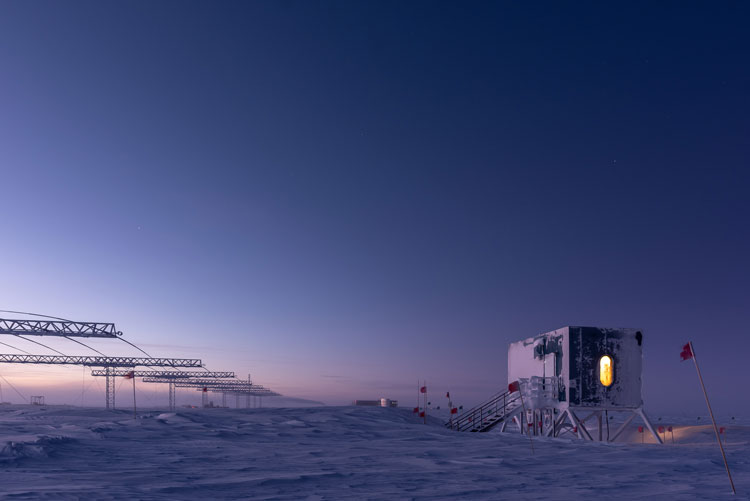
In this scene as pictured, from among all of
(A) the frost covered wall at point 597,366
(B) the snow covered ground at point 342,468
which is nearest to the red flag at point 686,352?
(B) the snow covered ground at point 342,468

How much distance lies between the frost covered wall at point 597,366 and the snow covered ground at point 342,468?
508 centimetres

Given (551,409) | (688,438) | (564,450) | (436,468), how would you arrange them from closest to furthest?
(436,468)
(564,450)
(551,409)
(688,438)

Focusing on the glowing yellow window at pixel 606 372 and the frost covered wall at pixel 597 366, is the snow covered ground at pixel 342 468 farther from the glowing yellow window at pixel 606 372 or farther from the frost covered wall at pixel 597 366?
the glowing yellow window at pixel 606 372

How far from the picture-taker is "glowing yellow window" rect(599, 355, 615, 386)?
2981cm

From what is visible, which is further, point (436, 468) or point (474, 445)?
point (474, 445)

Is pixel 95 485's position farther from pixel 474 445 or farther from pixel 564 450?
pixel 564 450

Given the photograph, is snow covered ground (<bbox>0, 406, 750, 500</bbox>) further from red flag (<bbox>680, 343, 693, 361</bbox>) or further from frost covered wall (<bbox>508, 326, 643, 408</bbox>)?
frost covered wall (<bbox>508, 326, 643, 408</bbox>)

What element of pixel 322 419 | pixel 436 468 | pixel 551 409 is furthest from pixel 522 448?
A: pixel 322 419

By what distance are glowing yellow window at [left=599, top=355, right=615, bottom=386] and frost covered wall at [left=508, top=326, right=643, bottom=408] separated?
0.53 feet

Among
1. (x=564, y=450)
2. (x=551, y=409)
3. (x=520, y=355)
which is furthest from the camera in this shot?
(x=520, y=355)

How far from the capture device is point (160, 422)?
1164 inches

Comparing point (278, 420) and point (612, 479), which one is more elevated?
point (612, 479)

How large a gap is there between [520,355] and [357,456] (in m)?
21.1

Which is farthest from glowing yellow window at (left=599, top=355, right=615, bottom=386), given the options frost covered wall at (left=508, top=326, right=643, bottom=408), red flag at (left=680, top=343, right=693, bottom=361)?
red flag at (left=680, top=343, right=693, bottom=361)
